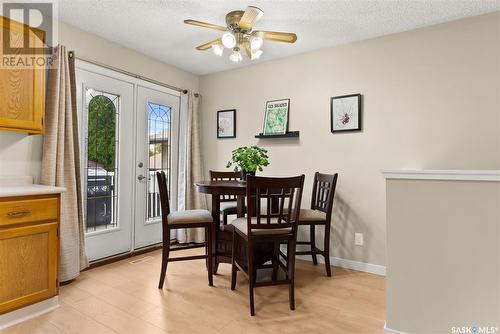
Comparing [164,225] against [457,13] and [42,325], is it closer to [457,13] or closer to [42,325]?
[42,325]

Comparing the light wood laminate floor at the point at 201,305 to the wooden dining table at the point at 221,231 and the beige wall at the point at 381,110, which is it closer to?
the wooden dining table at the point at 221,231

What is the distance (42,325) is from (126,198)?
1565 mm

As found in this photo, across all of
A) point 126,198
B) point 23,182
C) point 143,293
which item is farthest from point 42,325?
point 126,198

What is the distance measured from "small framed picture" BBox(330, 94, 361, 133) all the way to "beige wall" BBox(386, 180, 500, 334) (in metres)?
1.39

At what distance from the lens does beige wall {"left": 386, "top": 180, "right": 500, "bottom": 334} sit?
1.58 meters

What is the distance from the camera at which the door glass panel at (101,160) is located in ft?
9.88

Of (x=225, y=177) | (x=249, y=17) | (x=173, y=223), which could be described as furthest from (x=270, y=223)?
(x=249, y=17)

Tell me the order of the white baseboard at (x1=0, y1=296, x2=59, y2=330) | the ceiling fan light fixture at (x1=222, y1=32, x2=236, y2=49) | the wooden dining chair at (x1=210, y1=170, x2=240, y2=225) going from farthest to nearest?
the wooden dining chair at (x1=210, y1=170, x2=240, y2=225), the ceiling fan light fixture at (x1=222, y1=32, x2=236, y2=49), the white baseboard at (x1=0, y1=296, x2=59, y2=330)

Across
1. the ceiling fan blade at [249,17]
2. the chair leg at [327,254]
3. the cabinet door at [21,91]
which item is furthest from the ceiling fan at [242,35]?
the chair leg at [327,254]

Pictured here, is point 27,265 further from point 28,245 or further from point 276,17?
point 276,17

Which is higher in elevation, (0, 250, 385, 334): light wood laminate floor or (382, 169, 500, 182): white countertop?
(382, 169, 500, 182): white countertop

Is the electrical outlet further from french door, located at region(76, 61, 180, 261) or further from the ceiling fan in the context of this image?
french door, located at region(76, 61, 180, 261)

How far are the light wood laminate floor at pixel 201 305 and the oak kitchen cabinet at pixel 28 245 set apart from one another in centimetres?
19

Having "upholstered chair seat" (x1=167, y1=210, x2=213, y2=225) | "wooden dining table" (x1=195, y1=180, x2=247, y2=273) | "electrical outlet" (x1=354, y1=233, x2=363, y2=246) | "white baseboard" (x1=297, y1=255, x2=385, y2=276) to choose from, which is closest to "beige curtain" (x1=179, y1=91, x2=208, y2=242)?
"wooden dining table" (x1=195, y1=180, x2=247, y2=273)
